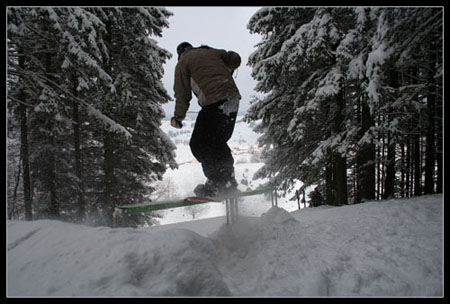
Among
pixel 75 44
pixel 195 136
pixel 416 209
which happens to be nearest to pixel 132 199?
pixel 75 44

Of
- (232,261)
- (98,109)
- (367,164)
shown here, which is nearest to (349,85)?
(367,164)

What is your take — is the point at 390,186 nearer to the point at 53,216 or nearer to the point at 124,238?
the point at 124,238

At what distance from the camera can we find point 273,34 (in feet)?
25.5

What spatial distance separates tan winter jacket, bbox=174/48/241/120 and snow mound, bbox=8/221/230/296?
69.4 inches

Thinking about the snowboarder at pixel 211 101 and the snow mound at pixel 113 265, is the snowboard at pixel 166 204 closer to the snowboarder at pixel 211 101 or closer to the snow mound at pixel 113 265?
the snowboarder at pixel 211 101

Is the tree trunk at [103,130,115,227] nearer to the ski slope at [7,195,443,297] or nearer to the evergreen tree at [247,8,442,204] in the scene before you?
the evergreen tree at [247,8,442,204]

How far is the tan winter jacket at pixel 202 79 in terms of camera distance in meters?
3.17

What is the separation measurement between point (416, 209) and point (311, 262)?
221 centimetres

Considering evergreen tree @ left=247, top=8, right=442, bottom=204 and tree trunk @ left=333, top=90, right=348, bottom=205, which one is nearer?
evergreen tree @ left=247, top=8, right=442, bottom=204

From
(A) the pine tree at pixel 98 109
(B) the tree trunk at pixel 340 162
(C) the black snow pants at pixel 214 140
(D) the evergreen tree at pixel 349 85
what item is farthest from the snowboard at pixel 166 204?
(B) the tree trunk at pixel 340 162

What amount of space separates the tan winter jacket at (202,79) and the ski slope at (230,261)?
174 centimetres

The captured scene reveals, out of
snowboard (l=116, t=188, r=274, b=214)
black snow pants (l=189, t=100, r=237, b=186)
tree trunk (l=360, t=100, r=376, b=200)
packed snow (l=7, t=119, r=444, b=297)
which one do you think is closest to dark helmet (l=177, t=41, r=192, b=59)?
black snow pants (l=189, t=100, r=237, b=186)

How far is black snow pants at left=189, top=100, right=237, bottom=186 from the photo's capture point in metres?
3.25

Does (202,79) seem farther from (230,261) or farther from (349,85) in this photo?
(349,85)
